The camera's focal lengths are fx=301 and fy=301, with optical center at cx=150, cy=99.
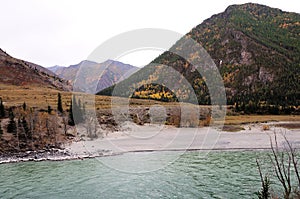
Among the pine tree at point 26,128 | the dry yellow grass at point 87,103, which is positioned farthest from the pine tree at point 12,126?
the dry yellow grass at point 87,103

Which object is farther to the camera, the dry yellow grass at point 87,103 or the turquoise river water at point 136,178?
the dry yellow grass at point 87,103

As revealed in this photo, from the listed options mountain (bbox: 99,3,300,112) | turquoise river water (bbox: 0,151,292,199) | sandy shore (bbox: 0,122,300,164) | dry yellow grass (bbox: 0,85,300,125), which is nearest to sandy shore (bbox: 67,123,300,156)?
sandy shore (bbox: 0,122,300,164)

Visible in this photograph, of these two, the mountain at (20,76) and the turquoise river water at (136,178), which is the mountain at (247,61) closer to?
the mountain at (20,76)

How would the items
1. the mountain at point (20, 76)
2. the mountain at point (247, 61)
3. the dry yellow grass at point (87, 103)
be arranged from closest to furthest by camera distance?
the dry yellow grass at point (87, 103) → the mountain at point (247, 61) → the mountain at point (20, 76)

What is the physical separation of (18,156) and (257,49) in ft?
429

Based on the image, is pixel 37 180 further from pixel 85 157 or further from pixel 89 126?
pixel 89 126

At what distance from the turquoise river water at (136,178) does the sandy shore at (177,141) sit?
13.5 ft

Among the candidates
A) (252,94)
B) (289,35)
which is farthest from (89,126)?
(289,35)

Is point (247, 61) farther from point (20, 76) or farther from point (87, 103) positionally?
point (20, 76)

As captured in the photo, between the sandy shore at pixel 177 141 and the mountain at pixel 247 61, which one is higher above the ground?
the mountain at pixel 247 61

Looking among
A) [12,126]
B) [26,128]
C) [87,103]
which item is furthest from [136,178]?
[87,103]

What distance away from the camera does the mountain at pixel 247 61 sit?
347 feet

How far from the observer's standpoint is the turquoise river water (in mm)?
17281

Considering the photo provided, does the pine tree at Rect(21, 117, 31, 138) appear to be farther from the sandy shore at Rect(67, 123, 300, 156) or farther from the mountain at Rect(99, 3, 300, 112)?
the mountain at Rect(99, 3, 300, 112)
